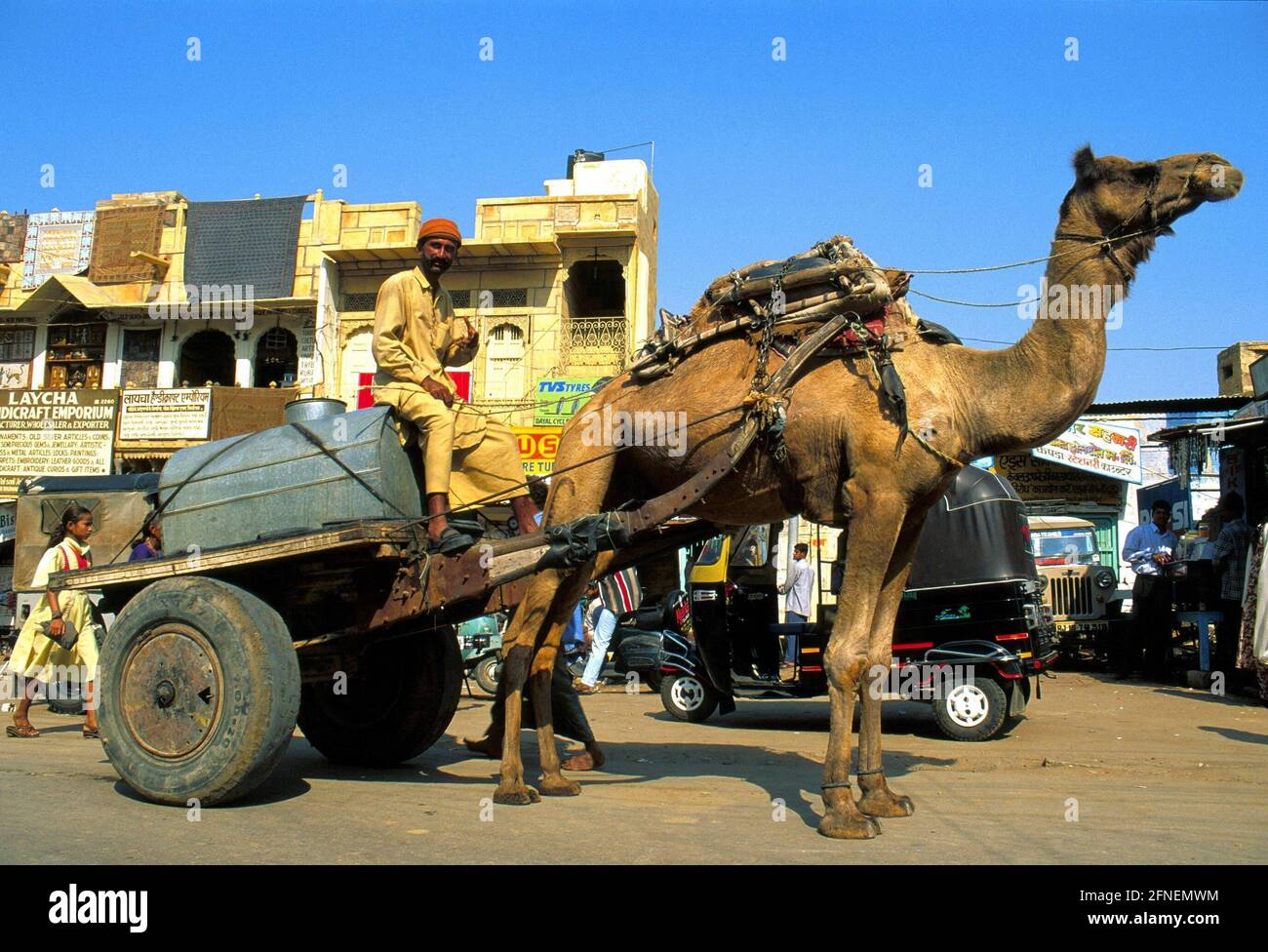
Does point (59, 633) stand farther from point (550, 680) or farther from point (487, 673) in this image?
point (487, 673)

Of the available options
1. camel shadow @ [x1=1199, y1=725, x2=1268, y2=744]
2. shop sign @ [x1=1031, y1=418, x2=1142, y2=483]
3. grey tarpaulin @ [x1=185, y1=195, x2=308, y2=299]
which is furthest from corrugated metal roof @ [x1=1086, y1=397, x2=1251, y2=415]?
grey tarpaulin @ [x1=185, y1=195, x2=308, y2=299]

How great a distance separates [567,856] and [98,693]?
3.23 m

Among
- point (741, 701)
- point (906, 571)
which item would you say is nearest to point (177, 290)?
point (741, 701)

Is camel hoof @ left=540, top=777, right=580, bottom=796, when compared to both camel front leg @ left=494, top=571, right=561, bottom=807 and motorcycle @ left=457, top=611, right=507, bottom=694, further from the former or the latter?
motorcycle @ left=457, top=611, right=507, bottom=694

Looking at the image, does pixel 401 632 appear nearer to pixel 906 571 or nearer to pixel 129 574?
pixel 129 574

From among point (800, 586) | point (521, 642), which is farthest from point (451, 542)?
point (800, 586)

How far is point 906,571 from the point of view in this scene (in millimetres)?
6801

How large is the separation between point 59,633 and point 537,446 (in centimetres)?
1708

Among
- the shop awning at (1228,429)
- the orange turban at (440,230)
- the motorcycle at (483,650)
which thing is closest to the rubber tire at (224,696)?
the orange turban at (440,230)

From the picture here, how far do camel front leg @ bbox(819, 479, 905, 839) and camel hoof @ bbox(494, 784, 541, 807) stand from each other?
5.79 feet

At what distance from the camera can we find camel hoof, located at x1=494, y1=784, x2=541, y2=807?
649 cm

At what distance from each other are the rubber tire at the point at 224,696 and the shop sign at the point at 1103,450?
21.2m

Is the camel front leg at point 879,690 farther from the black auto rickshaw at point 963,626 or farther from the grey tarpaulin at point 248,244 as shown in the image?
the grey tarpaulin at point 248,244

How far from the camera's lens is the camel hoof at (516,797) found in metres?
6.49
